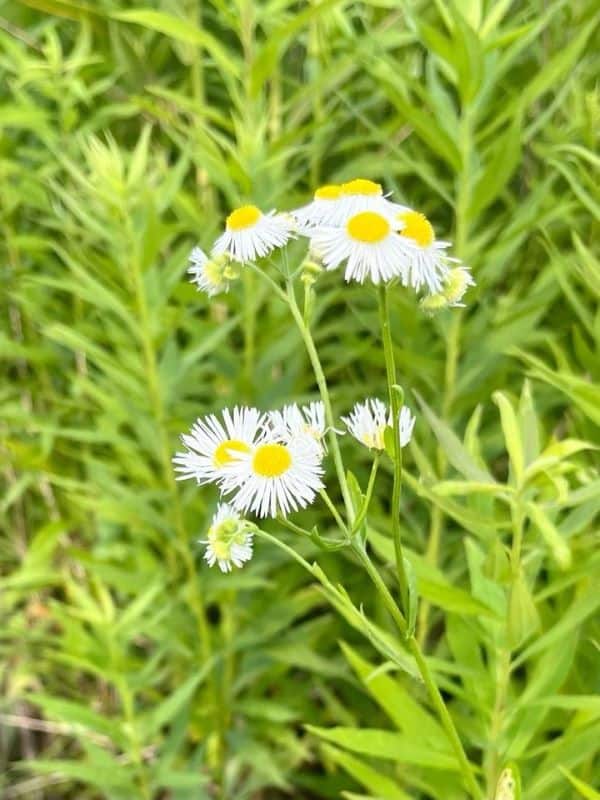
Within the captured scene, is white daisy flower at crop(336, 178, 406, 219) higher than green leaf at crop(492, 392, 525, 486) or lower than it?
higher

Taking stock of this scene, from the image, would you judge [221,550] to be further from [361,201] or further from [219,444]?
[361,201]

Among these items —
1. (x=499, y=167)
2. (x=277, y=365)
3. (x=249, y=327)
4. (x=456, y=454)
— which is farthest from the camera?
(x=277, y=365)

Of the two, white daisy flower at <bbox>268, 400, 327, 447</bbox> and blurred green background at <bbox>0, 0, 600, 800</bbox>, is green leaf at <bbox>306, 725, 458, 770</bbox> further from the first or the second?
white daisy flower at <bbox>268, 400, 327, 447</bbox>

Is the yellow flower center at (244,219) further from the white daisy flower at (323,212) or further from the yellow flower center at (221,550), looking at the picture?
the yellow flower center at (221,550)

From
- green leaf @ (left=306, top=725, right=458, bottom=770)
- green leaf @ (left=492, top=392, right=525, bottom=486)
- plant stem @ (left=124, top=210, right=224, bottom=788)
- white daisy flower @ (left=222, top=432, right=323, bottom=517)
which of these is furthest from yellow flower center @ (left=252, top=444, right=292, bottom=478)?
plant stem @ (left=124, top=210, right=224, bottom=788)

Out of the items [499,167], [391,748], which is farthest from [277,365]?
[391,748]

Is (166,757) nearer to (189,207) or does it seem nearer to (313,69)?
(189,207)

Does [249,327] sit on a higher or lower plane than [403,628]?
higher
